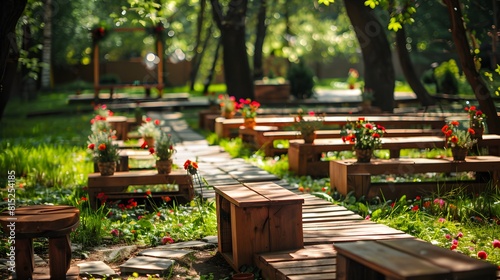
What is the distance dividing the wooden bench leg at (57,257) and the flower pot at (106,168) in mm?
3270

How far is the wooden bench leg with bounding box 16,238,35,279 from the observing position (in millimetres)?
5922

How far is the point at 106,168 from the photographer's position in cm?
924

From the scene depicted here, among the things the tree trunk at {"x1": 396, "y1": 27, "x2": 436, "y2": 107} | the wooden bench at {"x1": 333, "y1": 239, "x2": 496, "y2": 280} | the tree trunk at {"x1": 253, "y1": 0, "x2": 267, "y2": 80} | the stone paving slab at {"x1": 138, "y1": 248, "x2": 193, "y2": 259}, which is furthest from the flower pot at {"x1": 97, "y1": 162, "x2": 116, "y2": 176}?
the tree trunk at {"x1": 253, "y1": 0, "x2": 267, "y2": 80}

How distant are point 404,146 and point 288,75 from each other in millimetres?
14400

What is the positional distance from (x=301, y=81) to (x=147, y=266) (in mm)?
18960

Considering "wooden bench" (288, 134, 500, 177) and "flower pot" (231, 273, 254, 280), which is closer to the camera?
"flower pot" (231, 273, 254, 280)

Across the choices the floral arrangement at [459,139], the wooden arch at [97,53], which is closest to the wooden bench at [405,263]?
the floral arrangement at [459,139]

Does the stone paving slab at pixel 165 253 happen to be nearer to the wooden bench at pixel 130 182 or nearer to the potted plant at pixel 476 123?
the wooden bench at pixel 130 182

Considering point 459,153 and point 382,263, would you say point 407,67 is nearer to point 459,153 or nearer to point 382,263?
point 459,153

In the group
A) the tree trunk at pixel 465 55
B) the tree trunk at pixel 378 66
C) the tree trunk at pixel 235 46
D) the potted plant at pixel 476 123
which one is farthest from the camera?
the tree trunk at pixel 235 46

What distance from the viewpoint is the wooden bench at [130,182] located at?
9125 millimetres

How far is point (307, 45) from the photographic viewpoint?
42.2 m

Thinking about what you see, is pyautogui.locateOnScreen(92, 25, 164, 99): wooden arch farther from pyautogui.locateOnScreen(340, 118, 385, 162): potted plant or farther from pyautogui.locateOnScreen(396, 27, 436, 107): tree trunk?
pyautogui.locateOnScreen(340, 118, 385, 162): potted plant

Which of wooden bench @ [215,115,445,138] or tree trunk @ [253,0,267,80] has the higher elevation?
tree trunk @ [253,0,267,80]
